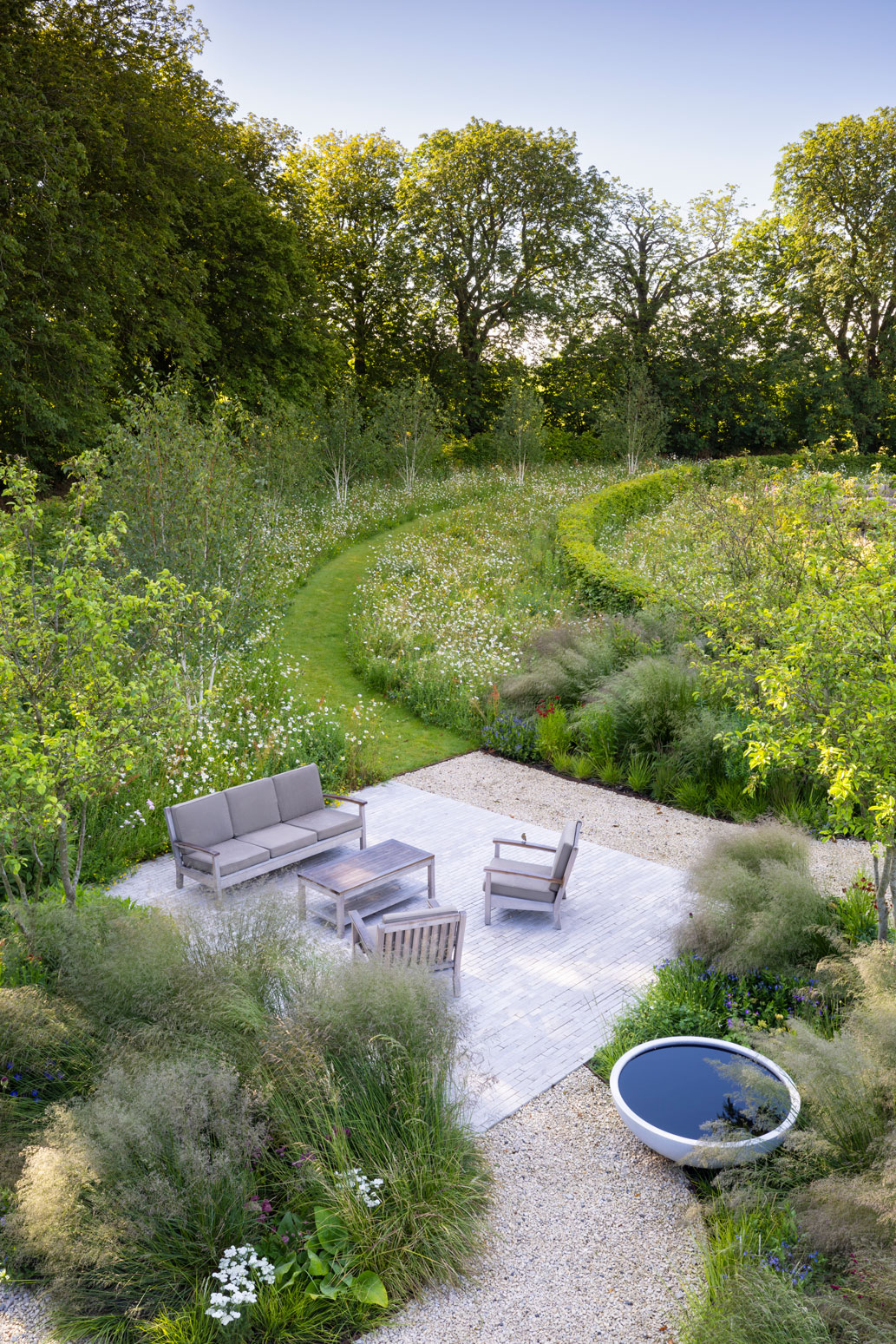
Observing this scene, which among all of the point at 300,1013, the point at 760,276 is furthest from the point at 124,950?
the point at 760,276

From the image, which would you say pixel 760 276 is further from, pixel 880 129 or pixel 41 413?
pixel 41 413

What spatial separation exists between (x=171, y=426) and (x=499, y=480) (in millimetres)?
18493

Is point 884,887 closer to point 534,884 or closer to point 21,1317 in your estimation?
point 534,884

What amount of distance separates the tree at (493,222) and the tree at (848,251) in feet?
31.0

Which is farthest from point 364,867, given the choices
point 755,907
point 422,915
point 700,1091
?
point 700,1091

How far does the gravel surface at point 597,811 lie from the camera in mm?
8469

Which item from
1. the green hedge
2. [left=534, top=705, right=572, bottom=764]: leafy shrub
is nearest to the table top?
[left=534, top=705, right=572, bottom=764]: leafy shrub

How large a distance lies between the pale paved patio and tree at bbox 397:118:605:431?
3313cm

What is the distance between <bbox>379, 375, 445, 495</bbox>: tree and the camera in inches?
1085

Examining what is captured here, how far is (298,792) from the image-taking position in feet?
28.4

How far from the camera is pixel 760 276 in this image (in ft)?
132

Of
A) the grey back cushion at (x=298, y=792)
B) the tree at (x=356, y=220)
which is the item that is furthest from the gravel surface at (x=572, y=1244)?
the tree at (x=356, y=220)

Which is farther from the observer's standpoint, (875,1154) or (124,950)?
(124,950)

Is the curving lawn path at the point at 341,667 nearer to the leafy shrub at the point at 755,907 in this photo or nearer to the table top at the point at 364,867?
the table top at the point at 364,867
